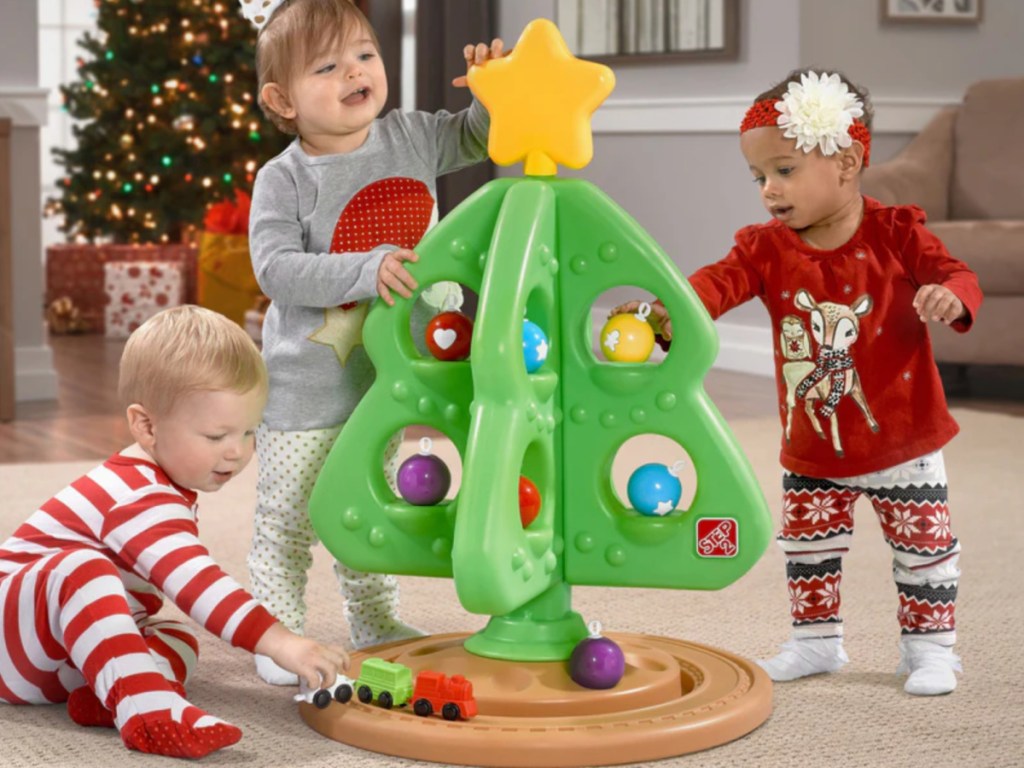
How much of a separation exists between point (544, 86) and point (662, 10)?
3.35m

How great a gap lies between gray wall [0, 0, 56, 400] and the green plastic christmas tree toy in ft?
8.73

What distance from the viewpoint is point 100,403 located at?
3795 mm

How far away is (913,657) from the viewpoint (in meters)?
1.61

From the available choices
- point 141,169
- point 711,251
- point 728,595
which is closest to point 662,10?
point 711,251

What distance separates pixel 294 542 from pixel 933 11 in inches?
133

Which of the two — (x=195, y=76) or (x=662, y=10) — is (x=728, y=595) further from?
(x=195, y=76)

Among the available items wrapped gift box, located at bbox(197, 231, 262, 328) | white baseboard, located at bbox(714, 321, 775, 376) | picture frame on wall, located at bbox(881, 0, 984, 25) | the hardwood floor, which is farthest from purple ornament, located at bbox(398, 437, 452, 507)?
wrapped gift box, located at bbox(197, 231, 262, 328)

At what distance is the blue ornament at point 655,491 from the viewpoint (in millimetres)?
1444

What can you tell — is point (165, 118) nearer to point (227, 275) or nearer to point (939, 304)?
point (227, 275)

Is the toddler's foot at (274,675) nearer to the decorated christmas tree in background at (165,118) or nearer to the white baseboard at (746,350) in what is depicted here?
the white baseboard at (746,350)

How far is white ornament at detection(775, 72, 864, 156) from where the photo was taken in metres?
1.55

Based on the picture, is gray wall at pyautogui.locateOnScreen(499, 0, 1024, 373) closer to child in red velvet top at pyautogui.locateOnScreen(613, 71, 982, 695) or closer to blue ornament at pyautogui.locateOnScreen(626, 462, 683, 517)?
child in red velvet top at pyautogui.locateOnScreen(613, 71, 982, 695)

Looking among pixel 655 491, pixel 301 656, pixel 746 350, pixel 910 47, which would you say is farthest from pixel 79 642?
pixel 910 47

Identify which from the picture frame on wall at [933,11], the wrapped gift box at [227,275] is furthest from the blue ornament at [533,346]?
the wrapped gift box at [227,275]
